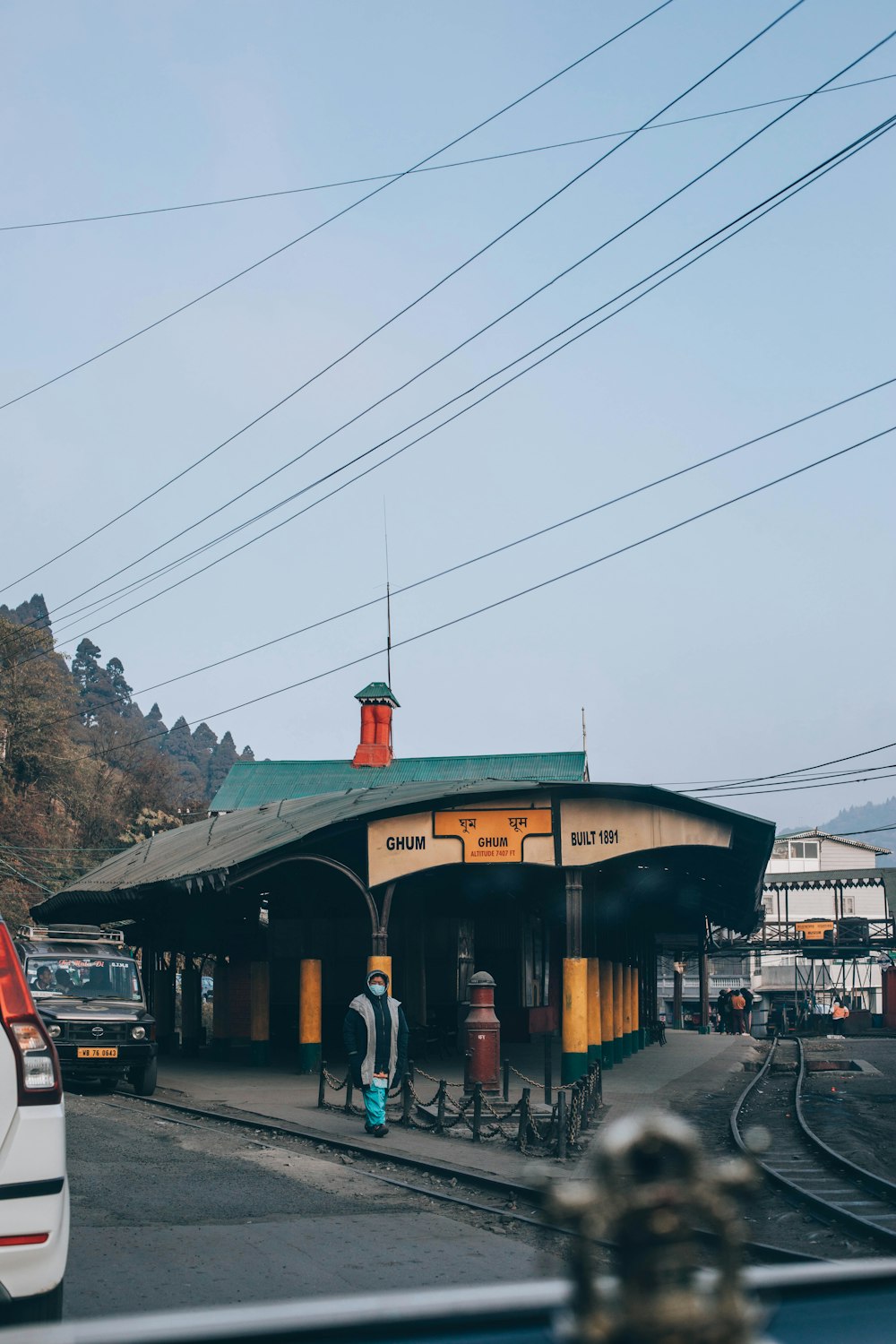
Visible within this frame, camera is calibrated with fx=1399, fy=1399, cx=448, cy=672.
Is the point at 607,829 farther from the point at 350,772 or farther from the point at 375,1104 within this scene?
the point at 350,772

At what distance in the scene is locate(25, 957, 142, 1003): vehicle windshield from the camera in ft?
68.6

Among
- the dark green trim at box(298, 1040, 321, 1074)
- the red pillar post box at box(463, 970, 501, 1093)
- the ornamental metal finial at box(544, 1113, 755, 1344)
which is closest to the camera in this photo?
the ornamental metal finial at box(544, 1113, 755, 1344)

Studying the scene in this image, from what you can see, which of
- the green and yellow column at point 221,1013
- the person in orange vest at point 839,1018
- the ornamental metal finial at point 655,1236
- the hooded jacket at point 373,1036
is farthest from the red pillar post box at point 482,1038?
the person in orange vest at point 839,1018

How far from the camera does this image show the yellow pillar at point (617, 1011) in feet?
105

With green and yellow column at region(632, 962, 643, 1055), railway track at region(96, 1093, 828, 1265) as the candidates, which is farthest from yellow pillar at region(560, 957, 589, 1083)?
green and yellow column at region(632, 962, 643, 1055)

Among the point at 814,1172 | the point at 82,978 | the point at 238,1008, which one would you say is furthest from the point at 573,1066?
the point at 238,1008

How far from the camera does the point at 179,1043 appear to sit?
105ft

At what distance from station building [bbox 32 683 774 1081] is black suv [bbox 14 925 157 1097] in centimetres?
192

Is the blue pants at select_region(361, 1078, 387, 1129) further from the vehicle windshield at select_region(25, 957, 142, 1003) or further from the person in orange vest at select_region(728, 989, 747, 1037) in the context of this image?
the person in orange vest at select_region(728, 989, 747, 1037)

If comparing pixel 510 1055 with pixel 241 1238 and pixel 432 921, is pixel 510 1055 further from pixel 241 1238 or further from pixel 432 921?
pixel 241 1238

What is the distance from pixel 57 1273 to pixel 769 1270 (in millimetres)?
3821

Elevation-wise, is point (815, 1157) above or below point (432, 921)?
below

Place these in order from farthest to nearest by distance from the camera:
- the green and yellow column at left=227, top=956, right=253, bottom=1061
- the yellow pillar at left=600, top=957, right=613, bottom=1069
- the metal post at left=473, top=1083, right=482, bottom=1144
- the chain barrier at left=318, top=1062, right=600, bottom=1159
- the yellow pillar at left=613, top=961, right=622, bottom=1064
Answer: the yellow pillar at left=613, top=961, right=622, bottom=1064 < the green and yellow column at left=227, top=956, right=253, bottom=1061 < the yellow pillar at left=600, top=957, right=613, bottom=1069 < the metal post at left=473, top=1083, right=482, bottom=1144 < the chain barrier at left=318, top=1062, right=600, bottom=1159

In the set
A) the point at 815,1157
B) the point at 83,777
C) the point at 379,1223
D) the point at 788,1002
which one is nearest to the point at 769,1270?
the point at 379,1223
